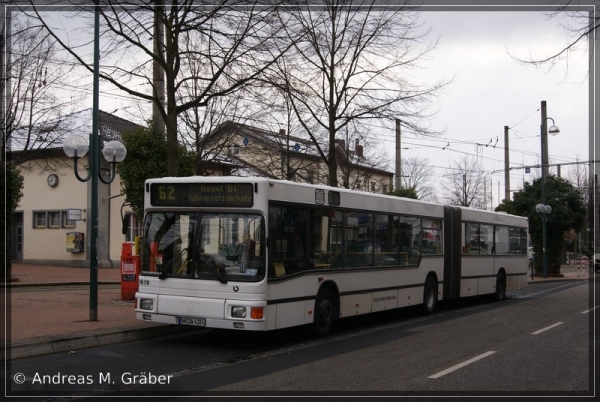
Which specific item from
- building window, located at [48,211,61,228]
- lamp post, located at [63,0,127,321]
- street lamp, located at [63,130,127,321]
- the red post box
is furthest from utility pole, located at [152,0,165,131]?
building window, located at [48,211,61,228]

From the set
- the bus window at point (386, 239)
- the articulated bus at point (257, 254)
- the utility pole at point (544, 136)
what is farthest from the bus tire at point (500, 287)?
the utility pole at point (544, 136)

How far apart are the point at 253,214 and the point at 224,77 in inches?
240

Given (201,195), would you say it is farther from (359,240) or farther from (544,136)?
(544,136)

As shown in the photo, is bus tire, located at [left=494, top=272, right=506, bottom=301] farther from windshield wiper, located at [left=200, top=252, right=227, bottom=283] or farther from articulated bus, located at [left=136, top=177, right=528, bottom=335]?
windshield wiper, located at [left=200, top=252, right=227, bottom=283]

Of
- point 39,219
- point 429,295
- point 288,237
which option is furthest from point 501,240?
point 39,219

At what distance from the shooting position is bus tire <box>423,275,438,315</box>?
57.3 feet

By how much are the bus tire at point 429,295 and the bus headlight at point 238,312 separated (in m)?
7.77

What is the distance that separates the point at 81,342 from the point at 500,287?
15.4 m

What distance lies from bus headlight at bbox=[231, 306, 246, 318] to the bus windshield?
0.47 metres

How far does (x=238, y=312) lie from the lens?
10.8 m

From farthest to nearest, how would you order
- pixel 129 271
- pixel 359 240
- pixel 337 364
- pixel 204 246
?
1. pixel 129 271
2. pixel 359 240
3. pixel 204 246
4. pixel 337 364

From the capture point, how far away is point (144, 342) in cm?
1173

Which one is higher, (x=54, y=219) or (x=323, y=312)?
(x=54, y=219)

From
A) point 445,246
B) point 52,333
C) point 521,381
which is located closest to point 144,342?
point 52,333
